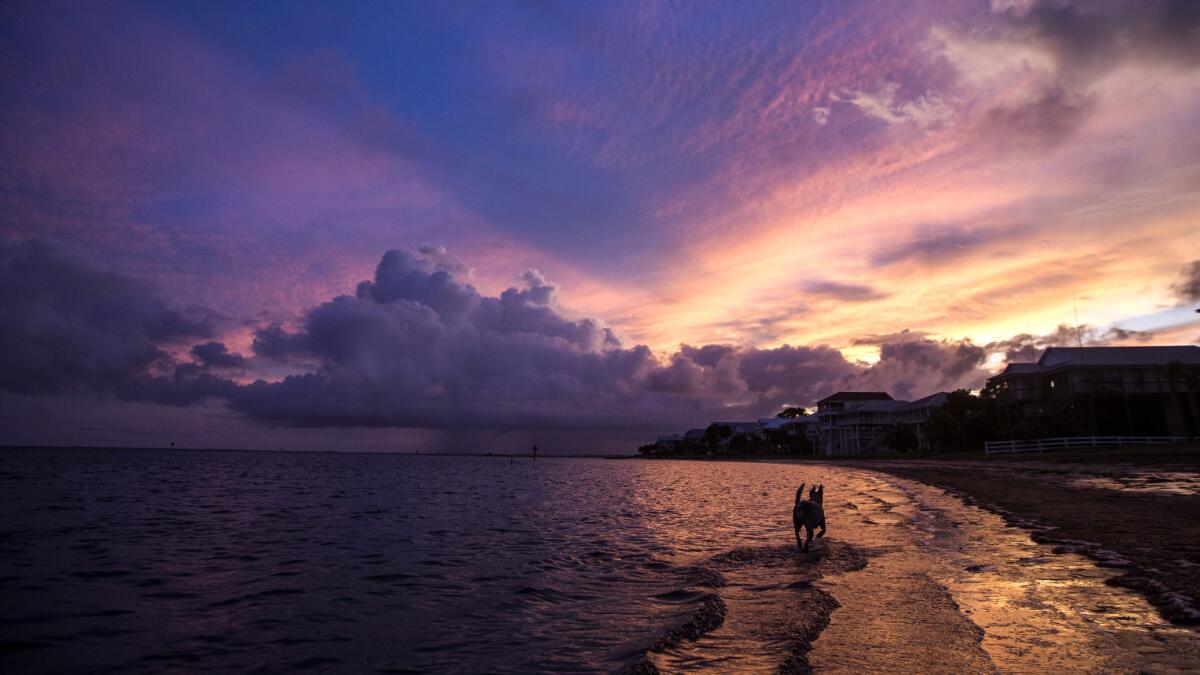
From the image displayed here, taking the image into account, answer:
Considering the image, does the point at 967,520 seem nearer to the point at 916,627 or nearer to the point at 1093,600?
the point at 1093,600

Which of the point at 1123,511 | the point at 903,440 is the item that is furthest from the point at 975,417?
the point at 1123,511

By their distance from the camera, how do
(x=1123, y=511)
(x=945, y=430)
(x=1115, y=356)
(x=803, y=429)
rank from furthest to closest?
1. (x=803, y=429)
2. (x=945, y=430)
3. (x=1115, y=356)
4. (x=1123, y=511)

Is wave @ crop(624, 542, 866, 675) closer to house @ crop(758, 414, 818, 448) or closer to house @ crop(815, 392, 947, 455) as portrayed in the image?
house @ crop(815, 392, 947, 455)

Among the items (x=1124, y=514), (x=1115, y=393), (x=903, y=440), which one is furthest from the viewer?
(x=903, y=440)

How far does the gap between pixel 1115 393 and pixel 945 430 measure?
20331 millimetres

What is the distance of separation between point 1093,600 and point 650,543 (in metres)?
11.3

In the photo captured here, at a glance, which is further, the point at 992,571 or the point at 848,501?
the point at 848,501

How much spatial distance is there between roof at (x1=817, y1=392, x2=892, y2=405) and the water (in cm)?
14679

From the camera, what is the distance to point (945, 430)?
85000 millimetres

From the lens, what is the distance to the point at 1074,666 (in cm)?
628

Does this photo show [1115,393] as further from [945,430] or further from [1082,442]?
[945,430]

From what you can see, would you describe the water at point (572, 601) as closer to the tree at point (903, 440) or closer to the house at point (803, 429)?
the tree at point (903, 440)

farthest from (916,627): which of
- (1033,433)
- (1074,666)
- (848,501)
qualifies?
(1033,433)

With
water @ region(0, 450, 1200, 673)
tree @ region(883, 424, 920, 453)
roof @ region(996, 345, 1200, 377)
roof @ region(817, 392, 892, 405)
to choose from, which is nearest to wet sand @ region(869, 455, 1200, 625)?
water @ region(0, 450, 1200, 673)
